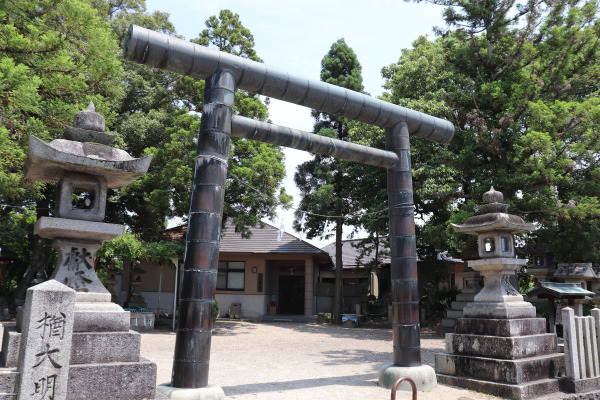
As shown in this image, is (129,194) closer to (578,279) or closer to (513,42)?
(513,42)

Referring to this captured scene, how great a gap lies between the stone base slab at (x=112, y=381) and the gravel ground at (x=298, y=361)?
1916mm

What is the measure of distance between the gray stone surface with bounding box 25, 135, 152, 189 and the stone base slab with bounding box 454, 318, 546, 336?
666 centimetres

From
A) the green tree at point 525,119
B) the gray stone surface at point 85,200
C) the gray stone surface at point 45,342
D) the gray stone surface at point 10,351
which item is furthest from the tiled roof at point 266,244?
the gray stone surface at point 45,342

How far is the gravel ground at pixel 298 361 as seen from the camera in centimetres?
729

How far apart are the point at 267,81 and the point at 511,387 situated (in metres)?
6.45

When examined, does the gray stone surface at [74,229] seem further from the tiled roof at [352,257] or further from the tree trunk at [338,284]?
the tiled roof at [352,257]

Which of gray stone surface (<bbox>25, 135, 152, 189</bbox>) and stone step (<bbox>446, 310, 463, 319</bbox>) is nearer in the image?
gray stone surface (<bbox>25, 135, 152, 189</bbox>)

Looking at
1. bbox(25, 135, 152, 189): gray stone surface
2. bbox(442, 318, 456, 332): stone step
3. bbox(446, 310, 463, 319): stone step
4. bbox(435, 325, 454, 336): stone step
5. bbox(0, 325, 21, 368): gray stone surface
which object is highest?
bbox(25, 135, 152, 189): gray stone surface

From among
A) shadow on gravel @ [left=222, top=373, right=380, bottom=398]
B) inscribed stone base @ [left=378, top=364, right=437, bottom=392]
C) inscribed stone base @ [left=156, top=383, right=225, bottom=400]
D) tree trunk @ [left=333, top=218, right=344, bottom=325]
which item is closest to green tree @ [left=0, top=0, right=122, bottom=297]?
inscribed stone base @ [left=156, top=383, right=225, bottom=400]

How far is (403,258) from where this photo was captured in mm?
7949

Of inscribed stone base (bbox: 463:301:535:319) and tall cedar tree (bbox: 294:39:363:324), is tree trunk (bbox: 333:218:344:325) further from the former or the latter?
inscribed stone base (bbox: 463:301:535:319)

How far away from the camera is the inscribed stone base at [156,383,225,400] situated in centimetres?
539

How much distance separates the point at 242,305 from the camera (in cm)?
2456

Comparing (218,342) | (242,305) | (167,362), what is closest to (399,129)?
(167,362)
